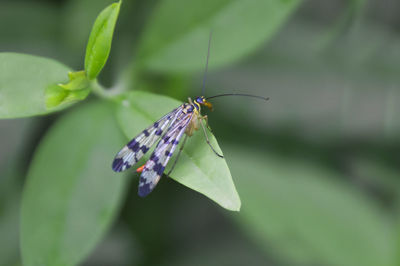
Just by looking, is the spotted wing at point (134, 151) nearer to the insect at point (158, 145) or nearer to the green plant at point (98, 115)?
the insect at point (158, 145)

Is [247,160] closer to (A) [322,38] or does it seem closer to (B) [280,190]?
(B) [280,190]

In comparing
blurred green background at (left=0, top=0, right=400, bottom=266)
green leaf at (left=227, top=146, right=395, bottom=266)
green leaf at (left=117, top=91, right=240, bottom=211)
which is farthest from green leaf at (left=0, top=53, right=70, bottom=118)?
green leaf at (left=227, top=146, right=395, bottom=266)

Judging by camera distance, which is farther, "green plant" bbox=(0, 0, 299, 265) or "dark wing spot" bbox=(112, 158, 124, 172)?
"dark wing spot" bbox=(112, 158, 124, 172)

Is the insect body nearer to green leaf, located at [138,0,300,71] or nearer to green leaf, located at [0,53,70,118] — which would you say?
green leaf, located at [138,0,300,71]

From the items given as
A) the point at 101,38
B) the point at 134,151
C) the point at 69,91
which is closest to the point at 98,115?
the point at 134,151

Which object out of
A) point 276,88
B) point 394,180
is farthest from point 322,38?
point 394,180

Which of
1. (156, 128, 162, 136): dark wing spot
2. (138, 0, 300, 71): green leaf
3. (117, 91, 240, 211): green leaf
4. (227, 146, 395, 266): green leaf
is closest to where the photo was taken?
(117, 91, 240, 211): green leaf
